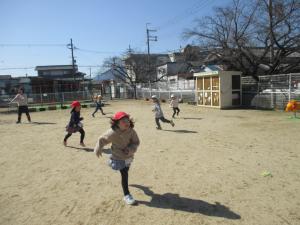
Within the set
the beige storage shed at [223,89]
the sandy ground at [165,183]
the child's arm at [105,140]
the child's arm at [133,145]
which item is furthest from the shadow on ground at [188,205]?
the beige storage shed at [223,89]

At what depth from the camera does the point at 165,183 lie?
526 cm

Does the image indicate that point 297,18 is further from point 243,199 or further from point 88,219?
point 88,219

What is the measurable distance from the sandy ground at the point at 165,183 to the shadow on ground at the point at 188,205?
0.01 meters

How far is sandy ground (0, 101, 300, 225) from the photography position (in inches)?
159

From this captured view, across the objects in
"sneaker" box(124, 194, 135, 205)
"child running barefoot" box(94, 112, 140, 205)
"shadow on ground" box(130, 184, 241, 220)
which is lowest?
"shadow on ground" box(130, 184, 241, 220)

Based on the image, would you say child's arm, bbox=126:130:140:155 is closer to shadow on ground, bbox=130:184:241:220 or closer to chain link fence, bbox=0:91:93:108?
shadow on ground, bbox=130:184:241:220

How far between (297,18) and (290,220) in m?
16.6

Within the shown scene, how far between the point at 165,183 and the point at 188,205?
100 cm

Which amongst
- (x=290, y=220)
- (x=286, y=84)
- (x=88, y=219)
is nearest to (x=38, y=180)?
(x=88, y=219)

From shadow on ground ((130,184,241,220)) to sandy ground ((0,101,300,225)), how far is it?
13mm

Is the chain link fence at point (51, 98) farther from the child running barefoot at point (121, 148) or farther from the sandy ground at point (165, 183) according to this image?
the child running barefoot at point (121, 148)

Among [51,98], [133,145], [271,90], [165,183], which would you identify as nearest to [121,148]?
[133,145]

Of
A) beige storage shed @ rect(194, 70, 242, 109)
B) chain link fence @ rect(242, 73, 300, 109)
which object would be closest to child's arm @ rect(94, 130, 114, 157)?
chain link fence @ rect(242, 73, 300, 109)

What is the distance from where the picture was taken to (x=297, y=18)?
17.3 m
